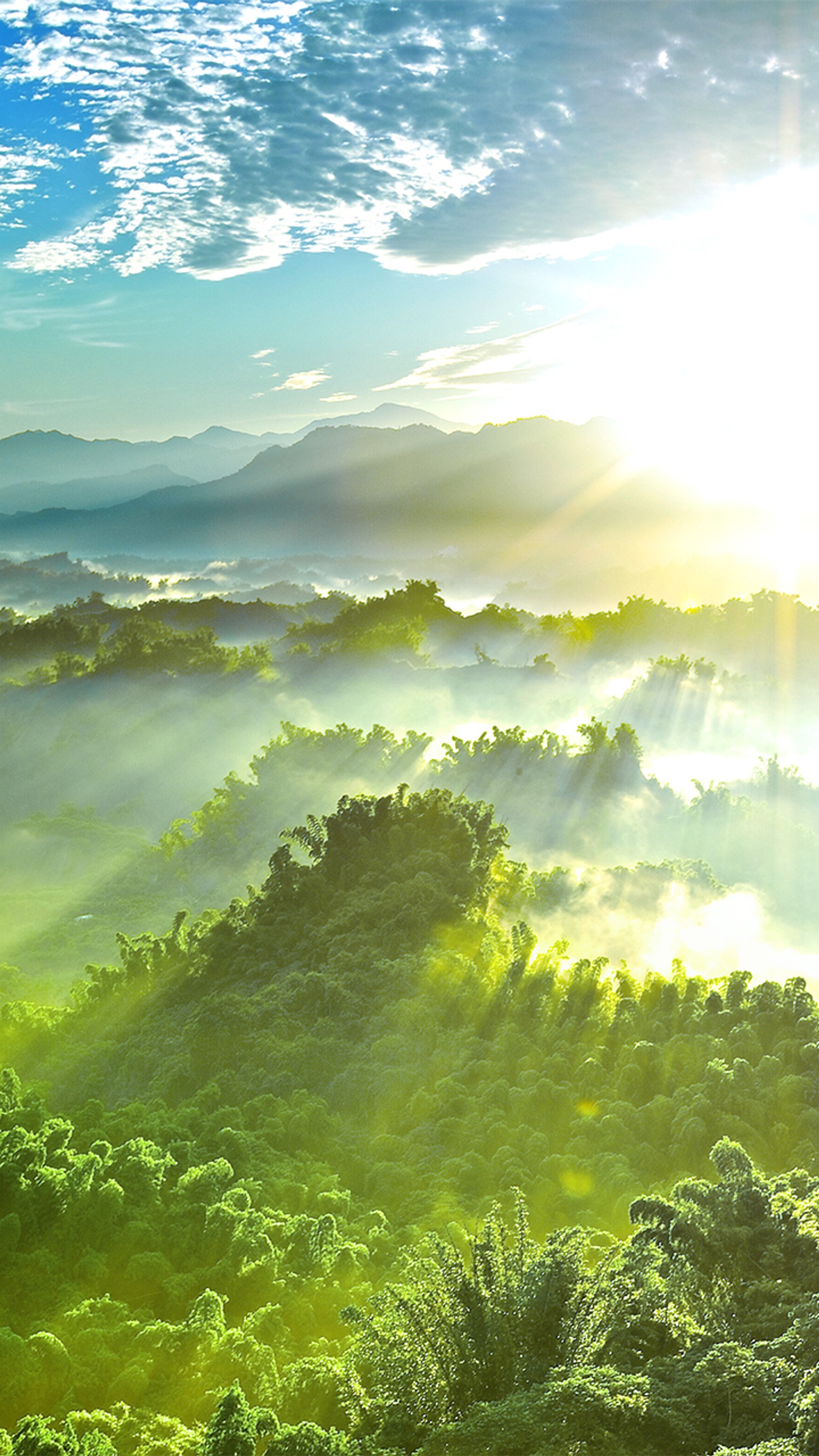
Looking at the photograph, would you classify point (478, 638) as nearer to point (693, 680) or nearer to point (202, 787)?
point (693, 680)

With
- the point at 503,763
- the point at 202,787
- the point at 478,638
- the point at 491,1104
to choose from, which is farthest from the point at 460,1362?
the point at 478,638

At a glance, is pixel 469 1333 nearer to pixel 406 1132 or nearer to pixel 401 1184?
pixel 401 1184

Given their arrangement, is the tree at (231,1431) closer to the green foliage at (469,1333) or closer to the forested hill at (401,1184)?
the forested hill at (401,1184)

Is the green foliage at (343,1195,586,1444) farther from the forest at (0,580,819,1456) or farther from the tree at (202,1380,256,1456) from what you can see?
the tree at (202,1380,256,1456)

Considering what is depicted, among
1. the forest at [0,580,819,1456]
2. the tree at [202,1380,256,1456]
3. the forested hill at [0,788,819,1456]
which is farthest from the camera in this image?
the forest at [0,580,819,1456]

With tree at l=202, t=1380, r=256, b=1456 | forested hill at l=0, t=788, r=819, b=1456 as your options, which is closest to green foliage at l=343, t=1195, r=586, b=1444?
A: forested hill at l=0, t=788, r=819, b=1456

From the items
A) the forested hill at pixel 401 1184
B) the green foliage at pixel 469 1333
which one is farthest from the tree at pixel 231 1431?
the green foliage at pixel 469 1333
